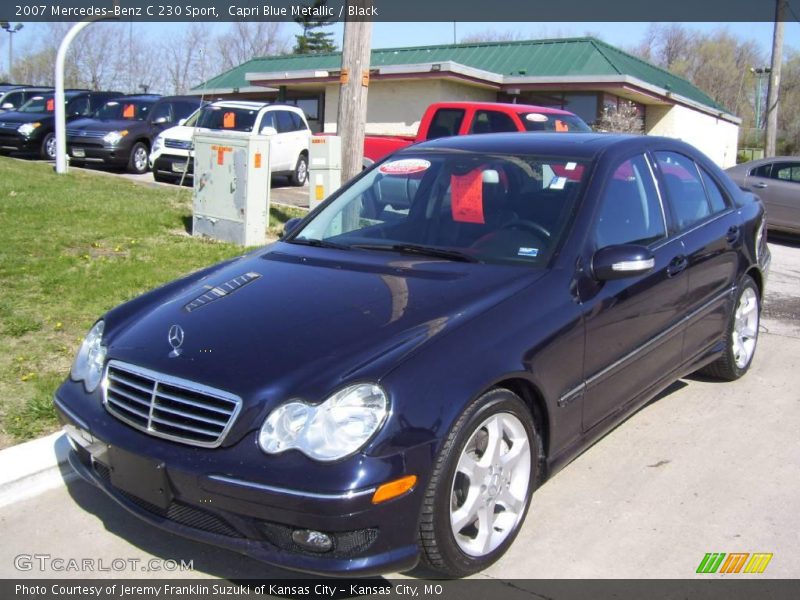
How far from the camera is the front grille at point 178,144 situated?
14.8 m

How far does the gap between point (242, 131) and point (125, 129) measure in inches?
106

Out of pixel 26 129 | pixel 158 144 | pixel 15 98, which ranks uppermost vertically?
pixel 15 98

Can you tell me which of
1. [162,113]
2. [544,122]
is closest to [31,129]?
[162,113]

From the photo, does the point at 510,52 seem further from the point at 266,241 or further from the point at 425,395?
the point at 425,395

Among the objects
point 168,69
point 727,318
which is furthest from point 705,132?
point 168,69

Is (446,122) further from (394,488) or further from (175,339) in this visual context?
(394,488)

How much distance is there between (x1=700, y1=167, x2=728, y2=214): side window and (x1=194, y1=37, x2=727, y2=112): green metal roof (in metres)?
18.8

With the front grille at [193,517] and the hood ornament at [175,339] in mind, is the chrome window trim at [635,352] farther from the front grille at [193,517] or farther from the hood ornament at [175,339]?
the hood ornament at [175,339]

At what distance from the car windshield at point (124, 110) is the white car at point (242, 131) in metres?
1.89

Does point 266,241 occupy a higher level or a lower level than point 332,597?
higher

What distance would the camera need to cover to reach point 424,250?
405cm

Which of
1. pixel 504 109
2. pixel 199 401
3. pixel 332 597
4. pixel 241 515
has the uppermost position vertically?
pixel 504 109

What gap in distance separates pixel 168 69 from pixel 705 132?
3471 cm

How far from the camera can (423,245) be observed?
4105 mm
